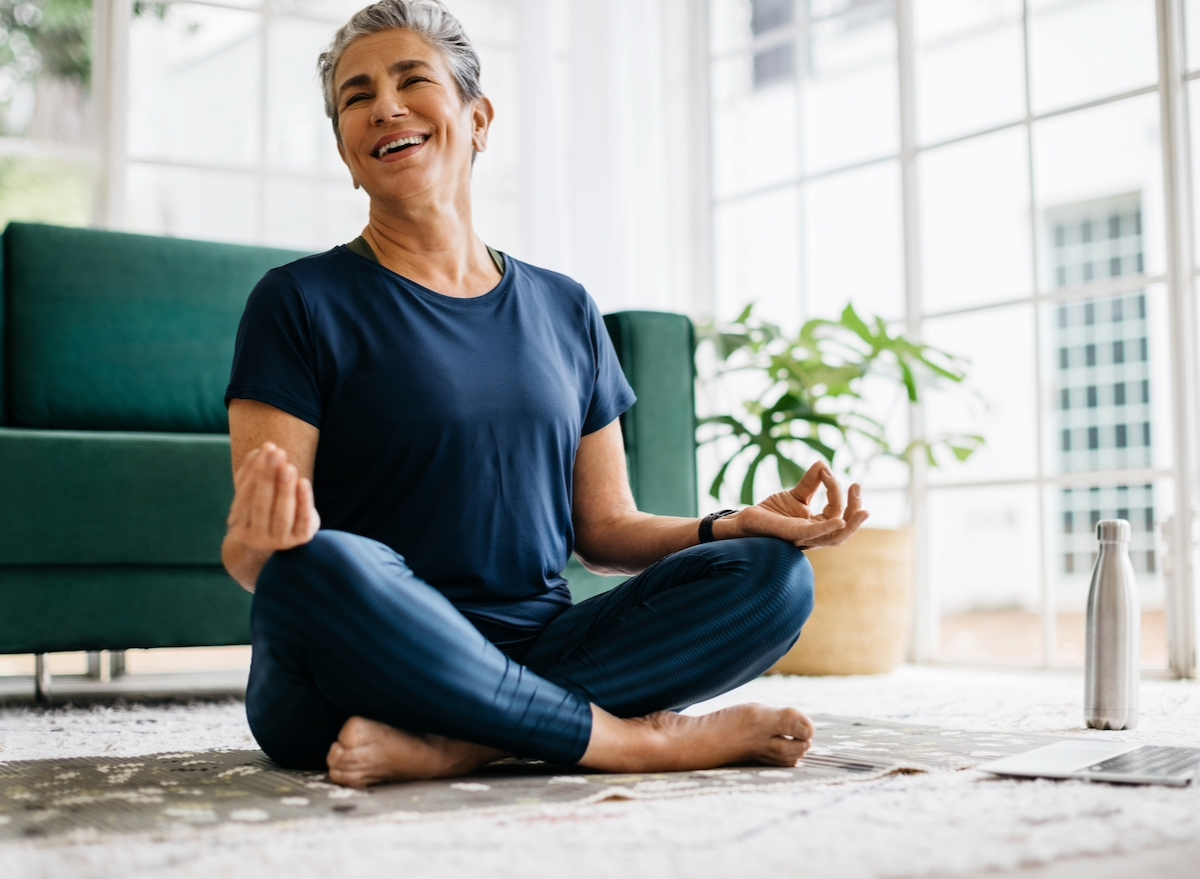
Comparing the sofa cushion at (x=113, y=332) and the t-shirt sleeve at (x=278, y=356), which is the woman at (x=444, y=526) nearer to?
the t-shirt sleeve at (x=278, y=356)

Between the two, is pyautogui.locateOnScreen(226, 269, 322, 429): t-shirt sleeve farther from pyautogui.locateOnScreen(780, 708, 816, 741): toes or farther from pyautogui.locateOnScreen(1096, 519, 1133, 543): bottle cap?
pyautogui.locateOnScreen(1096, 519, 1133, 543): bottle cap

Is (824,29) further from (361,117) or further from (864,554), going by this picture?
(361,117)

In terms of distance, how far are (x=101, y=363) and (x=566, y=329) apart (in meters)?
1.62

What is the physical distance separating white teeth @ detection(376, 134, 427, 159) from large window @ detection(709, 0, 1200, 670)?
2.10m

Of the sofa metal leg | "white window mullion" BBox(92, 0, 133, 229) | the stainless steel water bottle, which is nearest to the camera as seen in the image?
the stainless steel water bottle

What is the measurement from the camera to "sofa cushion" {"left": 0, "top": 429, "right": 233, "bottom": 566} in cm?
225

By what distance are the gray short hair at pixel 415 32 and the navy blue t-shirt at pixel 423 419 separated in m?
0.27

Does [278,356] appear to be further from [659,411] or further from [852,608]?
[852,608]

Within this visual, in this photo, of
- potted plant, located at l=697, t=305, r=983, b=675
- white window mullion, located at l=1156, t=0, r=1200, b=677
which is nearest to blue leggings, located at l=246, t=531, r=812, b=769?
potted plant, located at l=697, t=305, r=983, b=675

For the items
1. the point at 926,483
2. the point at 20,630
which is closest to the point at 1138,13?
the point at 926,483

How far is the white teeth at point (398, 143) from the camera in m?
1.54

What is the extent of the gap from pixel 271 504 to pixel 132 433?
1551mm

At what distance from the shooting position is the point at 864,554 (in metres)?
3.06

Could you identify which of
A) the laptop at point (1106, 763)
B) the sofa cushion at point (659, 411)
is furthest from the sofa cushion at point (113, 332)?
the laptop at point (1106, 763)
